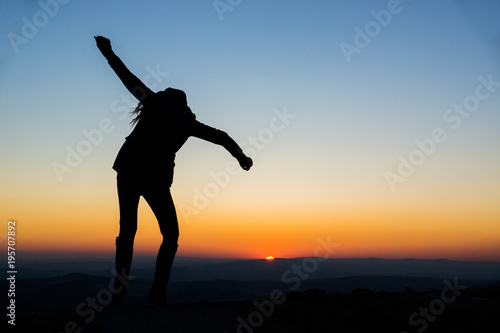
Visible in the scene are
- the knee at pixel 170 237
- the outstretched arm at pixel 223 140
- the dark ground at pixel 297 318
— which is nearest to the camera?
the dark ground at pixel 297 318

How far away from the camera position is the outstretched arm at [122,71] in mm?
5422

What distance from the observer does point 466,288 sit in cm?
743

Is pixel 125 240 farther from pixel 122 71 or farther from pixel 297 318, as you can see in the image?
pixel 297 318

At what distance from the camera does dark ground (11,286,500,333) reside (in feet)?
14.6

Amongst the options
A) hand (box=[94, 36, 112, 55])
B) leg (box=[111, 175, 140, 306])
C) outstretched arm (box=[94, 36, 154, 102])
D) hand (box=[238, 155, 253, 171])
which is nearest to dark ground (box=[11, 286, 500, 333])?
leg (box=[111, 175, 140, 306])

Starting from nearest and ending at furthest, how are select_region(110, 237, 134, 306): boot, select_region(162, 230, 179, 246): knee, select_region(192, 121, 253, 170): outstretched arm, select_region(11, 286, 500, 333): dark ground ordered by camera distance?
select_region(11, 286, 500, 333): dark ground, select_region(110, 237, 134, 306): boot, select_region(162, 230, 179, 246): knee, select_region(192, 121, 253, 170): outstretched arm

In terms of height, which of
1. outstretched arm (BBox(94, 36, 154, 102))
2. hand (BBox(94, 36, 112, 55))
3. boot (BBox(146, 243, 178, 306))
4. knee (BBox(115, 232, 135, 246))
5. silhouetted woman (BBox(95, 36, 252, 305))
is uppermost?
hand (BBox(94, 36, 112, 55))

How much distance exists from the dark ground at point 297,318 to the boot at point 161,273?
33cm

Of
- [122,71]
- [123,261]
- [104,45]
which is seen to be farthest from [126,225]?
[104,45]

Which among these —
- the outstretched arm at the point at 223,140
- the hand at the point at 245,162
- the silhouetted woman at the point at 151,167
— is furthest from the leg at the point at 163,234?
the hand at the point at 245,162

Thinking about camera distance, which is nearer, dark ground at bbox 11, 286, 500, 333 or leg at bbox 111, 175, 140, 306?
dark ground at bbox 11, 286, 500, 333

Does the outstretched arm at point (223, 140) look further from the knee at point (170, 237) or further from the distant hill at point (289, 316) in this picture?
the distant hill at point (289, 316)

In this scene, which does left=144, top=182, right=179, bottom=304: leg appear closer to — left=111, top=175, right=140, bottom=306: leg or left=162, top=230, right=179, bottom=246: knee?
left=162, top=230, right=179, bottom=246: knee

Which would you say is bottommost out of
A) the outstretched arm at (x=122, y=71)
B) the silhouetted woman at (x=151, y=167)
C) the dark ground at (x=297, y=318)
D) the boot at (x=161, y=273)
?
the dark ground at (x=297, y=318)
